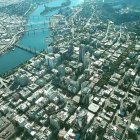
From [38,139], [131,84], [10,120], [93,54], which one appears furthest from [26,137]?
[93,54]

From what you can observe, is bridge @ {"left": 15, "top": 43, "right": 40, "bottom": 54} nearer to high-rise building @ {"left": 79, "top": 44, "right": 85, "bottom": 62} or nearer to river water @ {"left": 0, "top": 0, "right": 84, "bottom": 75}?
river water @ {"left": 0, "top": 0, "right": 84, "bottom": 75}

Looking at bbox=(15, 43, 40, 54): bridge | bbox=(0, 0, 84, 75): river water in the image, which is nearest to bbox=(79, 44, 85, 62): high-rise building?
bbox=(15, 43, 40, 54): bridge

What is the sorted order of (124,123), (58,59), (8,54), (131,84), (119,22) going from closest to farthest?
(124,123) → (131,84) → (58,59) → (8,54) → (119,22)

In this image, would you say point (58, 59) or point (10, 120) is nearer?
point (10, 120)

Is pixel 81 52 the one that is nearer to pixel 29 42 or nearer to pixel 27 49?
pixel 27 49

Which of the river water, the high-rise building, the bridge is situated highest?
the high-rise building

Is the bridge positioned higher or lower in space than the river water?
higher

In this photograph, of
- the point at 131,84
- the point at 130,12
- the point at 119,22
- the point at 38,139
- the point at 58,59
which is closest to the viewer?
the point at 38,139

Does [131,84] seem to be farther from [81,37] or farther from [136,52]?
[81,37]
